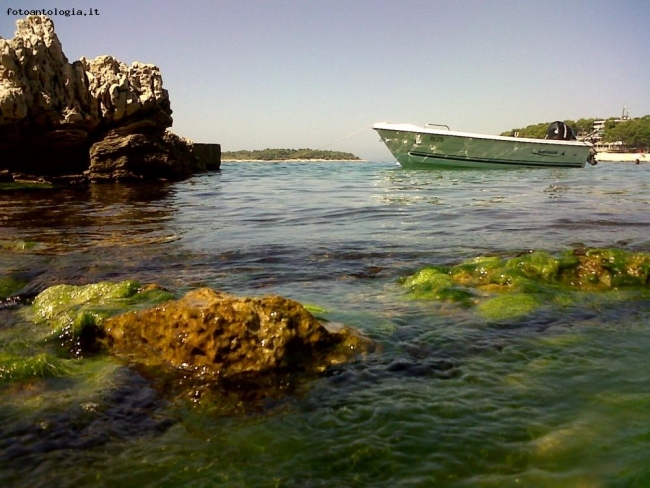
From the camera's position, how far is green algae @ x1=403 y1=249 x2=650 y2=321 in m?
4.93

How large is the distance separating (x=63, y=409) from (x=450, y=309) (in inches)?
128

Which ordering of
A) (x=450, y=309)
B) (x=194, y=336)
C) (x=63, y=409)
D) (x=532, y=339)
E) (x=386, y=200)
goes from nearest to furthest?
(x=63, y=409), (x=194, y=336), (x=532, y=339), (x=450, y=309), (x=386, y=200)

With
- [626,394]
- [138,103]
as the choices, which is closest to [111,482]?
[626,394]

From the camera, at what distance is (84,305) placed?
186 inches

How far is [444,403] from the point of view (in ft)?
9.56

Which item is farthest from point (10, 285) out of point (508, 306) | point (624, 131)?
point (624, 131)

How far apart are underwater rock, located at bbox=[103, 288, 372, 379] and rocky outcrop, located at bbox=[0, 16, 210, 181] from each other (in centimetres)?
2350

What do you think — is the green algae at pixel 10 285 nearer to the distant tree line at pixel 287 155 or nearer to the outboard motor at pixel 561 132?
the outboard motor at pixel 561 132

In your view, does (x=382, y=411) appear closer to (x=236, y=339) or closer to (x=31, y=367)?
(x=236, y=339)

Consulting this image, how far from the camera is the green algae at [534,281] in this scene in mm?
4934

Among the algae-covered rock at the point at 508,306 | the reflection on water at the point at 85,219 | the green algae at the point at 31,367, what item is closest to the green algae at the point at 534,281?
the algae-covered rock at the point at 508,306

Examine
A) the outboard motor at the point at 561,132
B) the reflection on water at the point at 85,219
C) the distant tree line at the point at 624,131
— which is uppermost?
the distant tree line at the point at 624,131

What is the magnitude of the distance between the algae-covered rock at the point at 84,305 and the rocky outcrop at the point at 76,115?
2158cm

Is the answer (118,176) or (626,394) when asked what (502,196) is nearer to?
(626,394)
